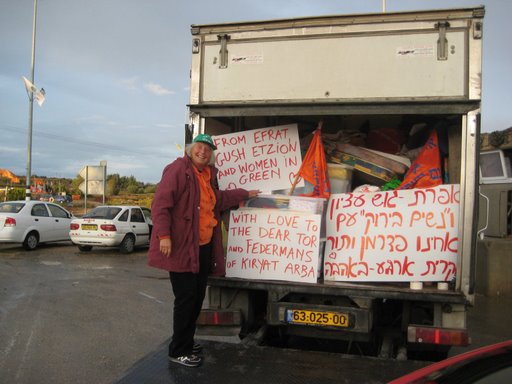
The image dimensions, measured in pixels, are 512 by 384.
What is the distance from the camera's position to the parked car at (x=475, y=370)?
6.64ft

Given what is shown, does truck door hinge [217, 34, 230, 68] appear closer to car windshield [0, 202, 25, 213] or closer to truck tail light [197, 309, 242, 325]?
truck tail light [197, 309, 242, 325]

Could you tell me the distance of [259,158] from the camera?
4.51 metres

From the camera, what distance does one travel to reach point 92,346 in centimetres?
557

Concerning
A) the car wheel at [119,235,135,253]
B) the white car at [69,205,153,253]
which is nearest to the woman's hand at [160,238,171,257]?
the white car at [69,205,153,253]

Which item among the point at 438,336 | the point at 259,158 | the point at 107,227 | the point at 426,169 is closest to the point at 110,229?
the point at 107,227

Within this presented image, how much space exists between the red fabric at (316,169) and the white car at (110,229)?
36.9 ft

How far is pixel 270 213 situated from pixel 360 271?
906mm

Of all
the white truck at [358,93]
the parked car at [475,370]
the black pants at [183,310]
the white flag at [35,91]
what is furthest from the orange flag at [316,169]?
the white flag at [35,91]

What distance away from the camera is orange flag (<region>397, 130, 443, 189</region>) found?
4.25 metres

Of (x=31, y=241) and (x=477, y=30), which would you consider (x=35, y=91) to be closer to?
(x=31, y=241)

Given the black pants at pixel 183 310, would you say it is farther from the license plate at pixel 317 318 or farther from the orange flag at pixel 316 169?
the orange flag at pixel 316 169

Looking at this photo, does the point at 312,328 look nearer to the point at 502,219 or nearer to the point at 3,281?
the point at 502,219

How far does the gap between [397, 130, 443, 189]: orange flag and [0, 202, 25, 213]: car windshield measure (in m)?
13.8

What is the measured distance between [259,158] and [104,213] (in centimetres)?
1174
